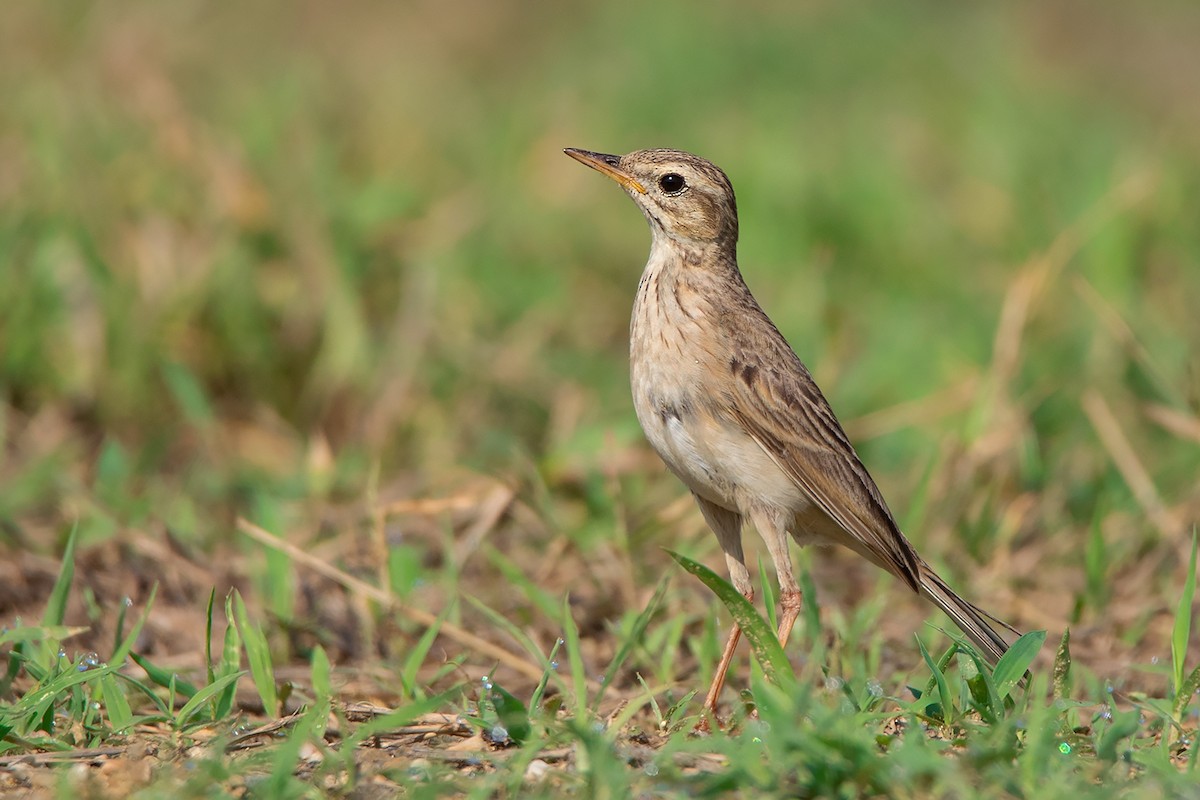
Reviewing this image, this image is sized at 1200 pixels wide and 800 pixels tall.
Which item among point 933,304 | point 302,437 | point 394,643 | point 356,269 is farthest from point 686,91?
point 394,643

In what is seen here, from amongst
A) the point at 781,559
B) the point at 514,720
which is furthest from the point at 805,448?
the point at 514,720

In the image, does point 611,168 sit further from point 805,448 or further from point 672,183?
point 805,448

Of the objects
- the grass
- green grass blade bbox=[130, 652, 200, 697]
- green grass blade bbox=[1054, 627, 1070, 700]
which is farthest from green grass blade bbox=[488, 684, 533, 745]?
green grass blade bbox=[1054, 627, 1070, 700]

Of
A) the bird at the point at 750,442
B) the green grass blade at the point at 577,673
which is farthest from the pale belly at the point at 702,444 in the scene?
the green grass blade at the point at 577,673

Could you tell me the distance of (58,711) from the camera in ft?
14.9

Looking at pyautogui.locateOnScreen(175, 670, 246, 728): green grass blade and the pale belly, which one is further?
the pale belly

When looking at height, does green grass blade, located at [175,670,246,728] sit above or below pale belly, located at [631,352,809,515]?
below

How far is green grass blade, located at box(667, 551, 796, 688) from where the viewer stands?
4262mm

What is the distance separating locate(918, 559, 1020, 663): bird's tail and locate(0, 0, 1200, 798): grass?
0.25 metres

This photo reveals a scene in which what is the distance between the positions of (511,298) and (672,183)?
3.45m

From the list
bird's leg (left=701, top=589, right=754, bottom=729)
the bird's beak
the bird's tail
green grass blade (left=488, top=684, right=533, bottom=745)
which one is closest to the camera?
green grass blade (left=488, top=684, right=533, bottom=745)

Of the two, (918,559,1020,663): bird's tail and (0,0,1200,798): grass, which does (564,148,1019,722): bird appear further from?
(0,0,1200,798): grass

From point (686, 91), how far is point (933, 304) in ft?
17.7

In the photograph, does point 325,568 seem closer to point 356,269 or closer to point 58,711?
point 58,711
